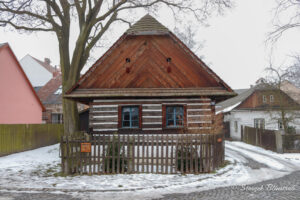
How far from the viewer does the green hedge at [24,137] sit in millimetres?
14562

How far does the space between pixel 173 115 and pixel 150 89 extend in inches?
77.0

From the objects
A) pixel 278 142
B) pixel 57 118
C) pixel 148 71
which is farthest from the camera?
pixel 57 118

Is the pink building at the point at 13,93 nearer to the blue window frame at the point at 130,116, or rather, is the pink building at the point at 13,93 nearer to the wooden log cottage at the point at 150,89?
the wooden log cottage at the point at 150,89

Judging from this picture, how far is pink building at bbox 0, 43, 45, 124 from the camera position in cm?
1839

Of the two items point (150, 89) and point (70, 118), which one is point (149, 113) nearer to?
point (150, 89)

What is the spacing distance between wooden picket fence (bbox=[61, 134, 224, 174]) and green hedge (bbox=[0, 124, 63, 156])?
24.0 ft

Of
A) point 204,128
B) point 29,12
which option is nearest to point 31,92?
point 29,12

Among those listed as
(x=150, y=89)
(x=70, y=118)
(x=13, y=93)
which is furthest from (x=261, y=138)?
(x=13, y=93)

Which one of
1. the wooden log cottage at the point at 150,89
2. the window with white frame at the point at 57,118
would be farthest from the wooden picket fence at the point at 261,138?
the window with white frame at the point at 57,118

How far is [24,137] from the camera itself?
16.6m

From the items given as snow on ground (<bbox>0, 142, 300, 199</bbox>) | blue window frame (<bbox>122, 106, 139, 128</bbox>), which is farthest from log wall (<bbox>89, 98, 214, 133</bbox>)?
snow on ground (<bbox>0, 142, 300, 199</bbox>)

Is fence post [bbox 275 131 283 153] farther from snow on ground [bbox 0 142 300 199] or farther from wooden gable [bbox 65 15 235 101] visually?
snow on ground [bbox 0 142 300 199]

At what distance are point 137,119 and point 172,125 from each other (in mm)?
1994

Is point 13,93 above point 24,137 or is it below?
above
